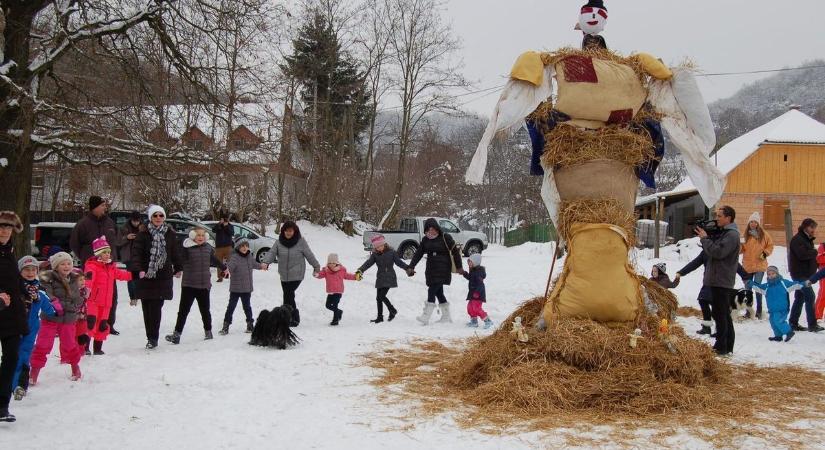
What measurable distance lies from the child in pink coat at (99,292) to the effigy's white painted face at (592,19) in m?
6.12

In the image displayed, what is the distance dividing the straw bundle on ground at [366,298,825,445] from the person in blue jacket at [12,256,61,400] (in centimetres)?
315

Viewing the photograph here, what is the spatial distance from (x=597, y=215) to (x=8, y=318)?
192 inches

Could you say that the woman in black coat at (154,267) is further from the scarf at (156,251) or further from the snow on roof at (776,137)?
the snow on roof at (776,137)

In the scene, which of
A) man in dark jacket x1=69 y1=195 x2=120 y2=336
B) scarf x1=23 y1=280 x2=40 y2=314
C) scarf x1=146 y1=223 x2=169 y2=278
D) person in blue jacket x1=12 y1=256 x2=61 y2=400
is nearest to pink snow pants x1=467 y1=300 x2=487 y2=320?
scarf x1=146 y1=223 x2=169 y2=278

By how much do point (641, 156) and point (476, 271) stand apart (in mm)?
5005

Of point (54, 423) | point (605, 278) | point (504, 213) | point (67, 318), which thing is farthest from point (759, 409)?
point (504, 213)

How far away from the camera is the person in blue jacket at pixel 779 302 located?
29.1 feet

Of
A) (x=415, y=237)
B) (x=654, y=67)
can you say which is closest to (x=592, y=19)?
(x=654, y=67)

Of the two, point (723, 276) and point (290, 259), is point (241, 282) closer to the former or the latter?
point (290, 259)

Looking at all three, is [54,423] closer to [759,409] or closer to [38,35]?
[759,409]

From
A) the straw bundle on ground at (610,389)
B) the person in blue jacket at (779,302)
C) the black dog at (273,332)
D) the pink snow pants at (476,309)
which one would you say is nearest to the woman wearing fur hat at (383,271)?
the pink snow pants at (476,309)

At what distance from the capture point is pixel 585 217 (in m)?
5.82

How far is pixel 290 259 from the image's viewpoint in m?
10.1

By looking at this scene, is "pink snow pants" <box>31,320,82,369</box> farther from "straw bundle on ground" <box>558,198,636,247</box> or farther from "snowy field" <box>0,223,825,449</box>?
"straw bundle on ground" <box>558,198,636,247</box>
